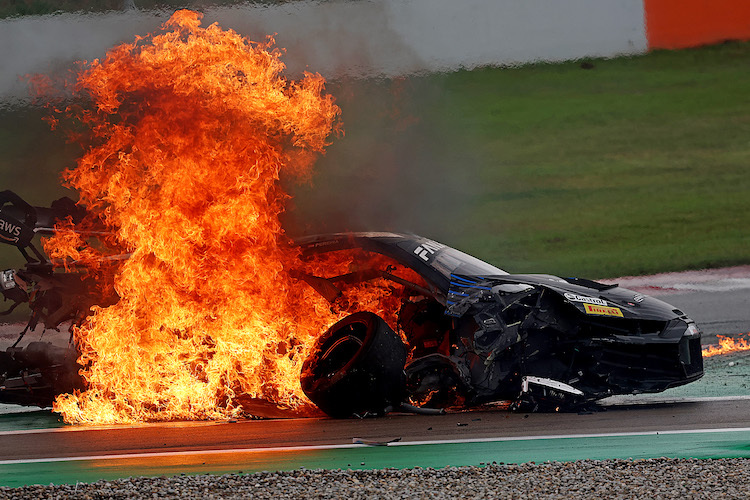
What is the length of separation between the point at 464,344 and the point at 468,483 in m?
2.08

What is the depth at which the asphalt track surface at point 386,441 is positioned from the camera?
6.28 metres

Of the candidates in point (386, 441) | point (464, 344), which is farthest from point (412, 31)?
point (386, 441)

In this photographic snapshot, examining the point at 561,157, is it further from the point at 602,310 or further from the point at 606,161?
the point at 602,310

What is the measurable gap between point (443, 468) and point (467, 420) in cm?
163

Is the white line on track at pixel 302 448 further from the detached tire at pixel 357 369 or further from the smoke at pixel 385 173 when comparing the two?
the smoke at pixel 385 173

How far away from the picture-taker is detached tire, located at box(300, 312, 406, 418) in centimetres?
740

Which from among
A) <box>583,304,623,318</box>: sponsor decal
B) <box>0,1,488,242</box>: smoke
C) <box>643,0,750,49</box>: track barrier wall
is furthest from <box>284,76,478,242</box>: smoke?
<box>643,0,750,49</box>: track barrier wall

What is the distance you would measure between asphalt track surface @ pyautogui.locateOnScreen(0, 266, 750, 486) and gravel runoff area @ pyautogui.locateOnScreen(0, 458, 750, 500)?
0.35 meters

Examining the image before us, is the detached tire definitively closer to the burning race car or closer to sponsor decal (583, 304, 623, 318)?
the burning race car

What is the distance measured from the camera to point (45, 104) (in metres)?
17.0

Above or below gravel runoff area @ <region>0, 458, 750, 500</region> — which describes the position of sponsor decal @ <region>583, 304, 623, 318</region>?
above

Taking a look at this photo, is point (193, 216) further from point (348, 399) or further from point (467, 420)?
point (467, 420)

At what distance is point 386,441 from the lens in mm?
6820

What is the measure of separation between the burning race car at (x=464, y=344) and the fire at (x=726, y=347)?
150 inches
